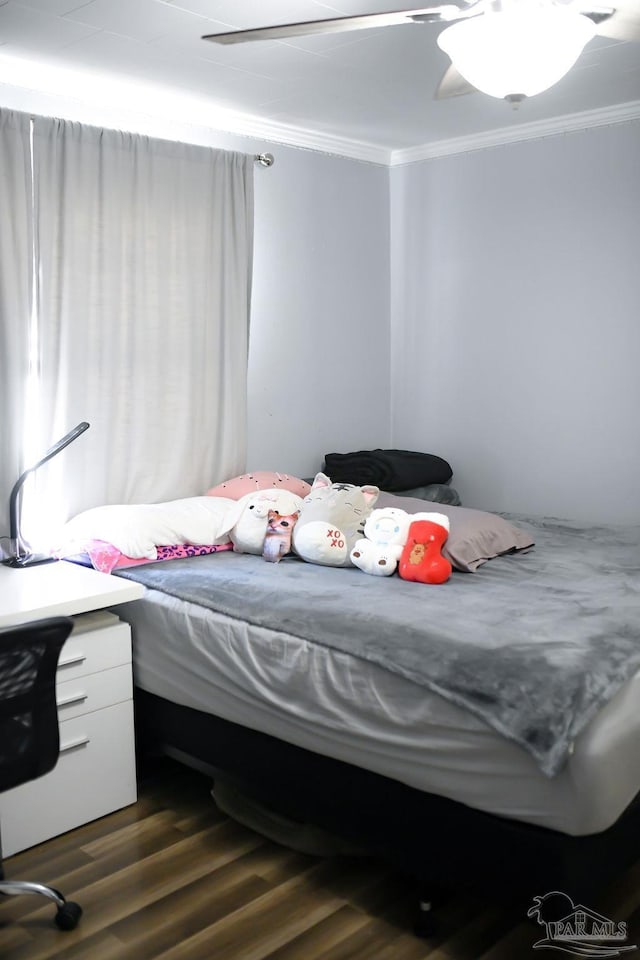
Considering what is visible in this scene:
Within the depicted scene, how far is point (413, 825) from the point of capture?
2.13m

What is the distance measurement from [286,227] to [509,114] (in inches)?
42.8

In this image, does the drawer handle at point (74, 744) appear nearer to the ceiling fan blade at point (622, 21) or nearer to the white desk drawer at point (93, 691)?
the white desk drawer at point (93, 691)

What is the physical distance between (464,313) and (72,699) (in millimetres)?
2724

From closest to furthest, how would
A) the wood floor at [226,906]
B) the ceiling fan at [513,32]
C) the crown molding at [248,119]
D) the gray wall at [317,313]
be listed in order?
the ceiling fan at [513,32]
the wood floor at [226,906]
the crown molding at [248,119]
the gray wall at [317,313]

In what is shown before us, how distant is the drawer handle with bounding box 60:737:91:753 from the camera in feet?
8.48

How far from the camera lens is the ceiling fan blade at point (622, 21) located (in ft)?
6.09

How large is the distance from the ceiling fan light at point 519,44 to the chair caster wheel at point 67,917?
7.06ft

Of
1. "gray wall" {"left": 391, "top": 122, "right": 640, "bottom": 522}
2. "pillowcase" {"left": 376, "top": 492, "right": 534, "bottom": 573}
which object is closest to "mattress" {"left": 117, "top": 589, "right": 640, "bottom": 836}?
"pillowcase" {"left": 376, "top": 492, "right": 534, "bottom": 573}

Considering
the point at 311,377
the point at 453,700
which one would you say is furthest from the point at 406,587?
the point at 311,377

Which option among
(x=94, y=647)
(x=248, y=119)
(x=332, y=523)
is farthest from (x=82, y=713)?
(x=248, y=119)

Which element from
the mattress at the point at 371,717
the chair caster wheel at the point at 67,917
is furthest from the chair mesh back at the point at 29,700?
the mattress at the point at 371,717

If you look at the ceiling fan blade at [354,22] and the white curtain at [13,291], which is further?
the white curtain at [13,291]

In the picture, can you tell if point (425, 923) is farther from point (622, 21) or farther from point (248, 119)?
point (248, 119)

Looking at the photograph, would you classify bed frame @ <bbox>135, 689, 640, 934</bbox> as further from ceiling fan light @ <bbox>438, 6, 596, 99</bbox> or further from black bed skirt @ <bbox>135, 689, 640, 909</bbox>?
ceiling fan light @ <bbox>438, 6, 596, 99</bbox>
